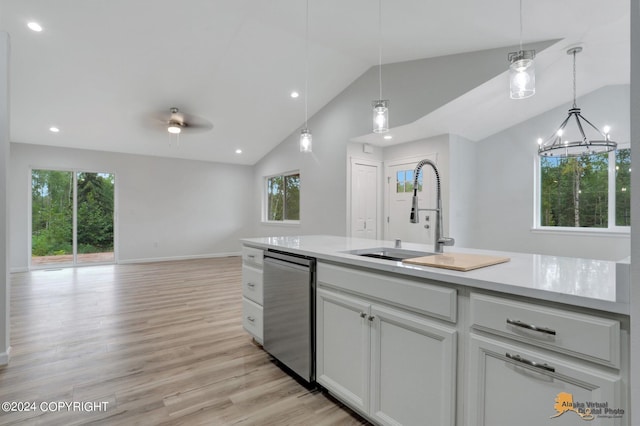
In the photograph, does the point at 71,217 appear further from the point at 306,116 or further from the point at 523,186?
the point at 523,186

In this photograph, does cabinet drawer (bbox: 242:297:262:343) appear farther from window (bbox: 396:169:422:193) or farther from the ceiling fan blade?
window (bbox: 396:169:422:193)

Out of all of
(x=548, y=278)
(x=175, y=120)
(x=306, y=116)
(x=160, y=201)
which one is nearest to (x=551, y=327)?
(x=548, y=278)

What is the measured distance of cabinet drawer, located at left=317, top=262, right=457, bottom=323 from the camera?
1.26m

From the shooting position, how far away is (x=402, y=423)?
1429 millimetres

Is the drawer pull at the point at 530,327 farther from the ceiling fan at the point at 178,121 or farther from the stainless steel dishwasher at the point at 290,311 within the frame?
the ceiling fan at the point at 178,121

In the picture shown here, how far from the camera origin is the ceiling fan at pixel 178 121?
4.59 metres

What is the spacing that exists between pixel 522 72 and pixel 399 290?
1.50 m

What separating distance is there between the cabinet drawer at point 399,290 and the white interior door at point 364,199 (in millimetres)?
3608

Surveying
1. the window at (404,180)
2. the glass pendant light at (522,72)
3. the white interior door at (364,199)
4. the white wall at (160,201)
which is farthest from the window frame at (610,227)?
the white wall at (160,201)

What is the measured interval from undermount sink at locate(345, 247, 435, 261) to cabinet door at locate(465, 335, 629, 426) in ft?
2.76

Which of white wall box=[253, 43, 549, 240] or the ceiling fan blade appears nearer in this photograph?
white wall box=[253, 43, 549, 240]

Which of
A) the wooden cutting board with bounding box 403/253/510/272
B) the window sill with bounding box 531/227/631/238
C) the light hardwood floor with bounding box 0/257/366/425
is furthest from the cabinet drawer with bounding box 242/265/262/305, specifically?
the window sill with bounding box 531/227/631/238

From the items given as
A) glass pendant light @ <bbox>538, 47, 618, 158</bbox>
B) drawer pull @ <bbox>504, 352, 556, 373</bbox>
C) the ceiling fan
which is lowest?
drawer pull @ <bbox>504, 352, 556, 373</bbox>

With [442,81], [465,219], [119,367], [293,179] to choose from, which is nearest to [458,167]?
[465,219]
